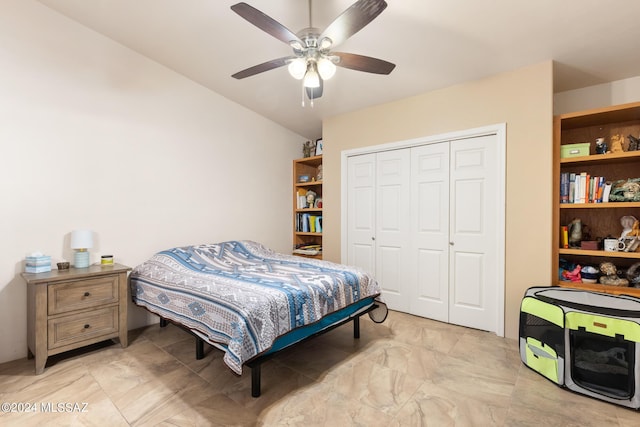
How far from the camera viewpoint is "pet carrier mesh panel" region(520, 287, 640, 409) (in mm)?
1782

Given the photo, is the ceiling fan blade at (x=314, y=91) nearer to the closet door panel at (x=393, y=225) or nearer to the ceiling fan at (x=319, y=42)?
the ceiling fan at (x=319, y=42)

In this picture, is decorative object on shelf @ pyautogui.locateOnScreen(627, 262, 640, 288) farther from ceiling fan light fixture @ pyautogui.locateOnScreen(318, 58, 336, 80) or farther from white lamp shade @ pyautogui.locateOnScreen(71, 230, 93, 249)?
white lamp shade @ pyautogui.locateOnScreen(71, 230, 93, 249)

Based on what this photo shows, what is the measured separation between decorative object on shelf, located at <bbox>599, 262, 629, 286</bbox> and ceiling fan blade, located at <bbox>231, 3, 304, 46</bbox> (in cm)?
300

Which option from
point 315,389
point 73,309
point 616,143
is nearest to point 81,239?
point 73,309

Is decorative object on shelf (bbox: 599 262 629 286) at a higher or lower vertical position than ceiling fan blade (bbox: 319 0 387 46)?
lower

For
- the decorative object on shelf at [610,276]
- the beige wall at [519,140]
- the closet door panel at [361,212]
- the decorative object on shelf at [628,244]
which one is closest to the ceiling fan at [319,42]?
the beige wall at [519,140]

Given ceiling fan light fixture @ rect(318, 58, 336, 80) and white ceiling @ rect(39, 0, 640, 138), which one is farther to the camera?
white ceiling @ rect(39, 0, 640, 138)

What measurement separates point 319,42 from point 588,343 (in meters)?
2.59

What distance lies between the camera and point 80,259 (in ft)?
8.30

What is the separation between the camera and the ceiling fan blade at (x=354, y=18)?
57.6 inches

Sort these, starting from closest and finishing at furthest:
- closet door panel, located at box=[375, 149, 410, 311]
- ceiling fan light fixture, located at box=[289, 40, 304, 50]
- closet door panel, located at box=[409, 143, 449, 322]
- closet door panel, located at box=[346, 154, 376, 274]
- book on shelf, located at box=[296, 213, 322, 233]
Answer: ceiling fan light fixture, located at box=[289, 40, 304, 50] < closet door panel, located at box=[409, 143, 449, 322] < closet door panel, located at box=[375, 149, 410, 311] < closet door panel, located at box=[346, 154, 376, 274] < book on shelf, located at box=[296, 213, 322, 233]

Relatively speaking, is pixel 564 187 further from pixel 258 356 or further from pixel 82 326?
pixel 82 326

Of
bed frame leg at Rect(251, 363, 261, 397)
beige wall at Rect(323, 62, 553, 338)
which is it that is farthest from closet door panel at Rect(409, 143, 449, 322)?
bed frame leg at Rect(251, 363, 261, 397)

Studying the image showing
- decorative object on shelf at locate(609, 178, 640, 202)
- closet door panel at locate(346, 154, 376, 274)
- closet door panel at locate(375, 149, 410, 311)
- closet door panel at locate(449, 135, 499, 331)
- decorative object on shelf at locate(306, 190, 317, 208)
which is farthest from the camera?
decorative object on shelf at locate(306, 190, 317, 208)
